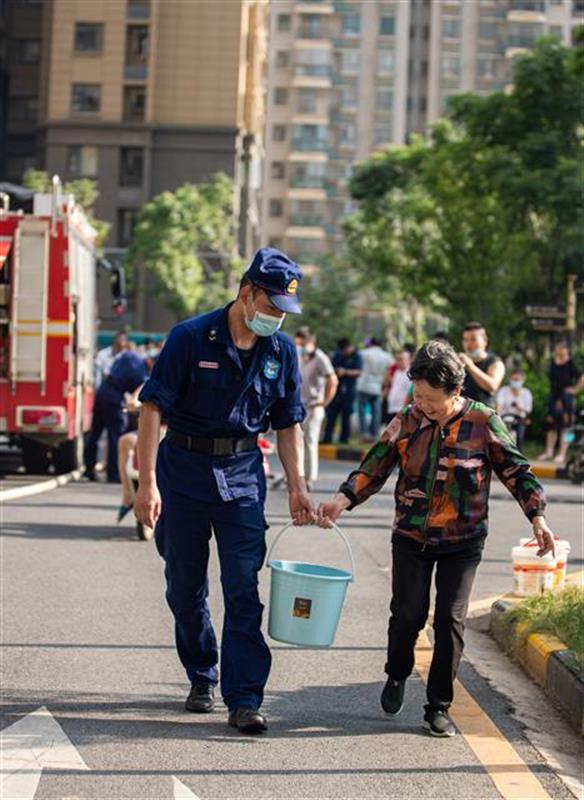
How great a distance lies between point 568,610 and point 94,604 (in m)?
2.99

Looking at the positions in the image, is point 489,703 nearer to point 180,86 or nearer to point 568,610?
point 568,610

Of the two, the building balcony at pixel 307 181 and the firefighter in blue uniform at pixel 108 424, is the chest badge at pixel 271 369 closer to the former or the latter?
the firefighter in blue uniform at pixel 108 424

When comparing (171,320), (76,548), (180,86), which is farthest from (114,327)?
(76,548)

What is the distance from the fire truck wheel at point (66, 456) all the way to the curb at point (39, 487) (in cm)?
10

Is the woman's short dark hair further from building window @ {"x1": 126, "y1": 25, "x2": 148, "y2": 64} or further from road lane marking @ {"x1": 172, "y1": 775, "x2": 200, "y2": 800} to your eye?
building window @ {"x1": 126, "y1": 25, "x2": 148, "y2": 64}

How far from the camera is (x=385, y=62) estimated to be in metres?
128

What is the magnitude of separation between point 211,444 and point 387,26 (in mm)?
123028

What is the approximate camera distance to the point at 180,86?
84438 millimetres

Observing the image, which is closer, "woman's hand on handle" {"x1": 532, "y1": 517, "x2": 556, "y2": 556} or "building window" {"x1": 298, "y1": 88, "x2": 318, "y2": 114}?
"woman's hand on handle" {"x1": 532, "y1": 517, "x2": 556, "y2": 556}

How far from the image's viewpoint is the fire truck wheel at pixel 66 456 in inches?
896

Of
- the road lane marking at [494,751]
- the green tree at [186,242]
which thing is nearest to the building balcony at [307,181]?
the green tree at [186,242]

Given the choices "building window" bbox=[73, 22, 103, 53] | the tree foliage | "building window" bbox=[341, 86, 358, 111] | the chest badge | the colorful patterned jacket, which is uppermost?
"building window" bbox=[341, 86, 358, 111]

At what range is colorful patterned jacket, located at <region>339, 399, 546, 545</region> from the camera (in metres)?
7.55

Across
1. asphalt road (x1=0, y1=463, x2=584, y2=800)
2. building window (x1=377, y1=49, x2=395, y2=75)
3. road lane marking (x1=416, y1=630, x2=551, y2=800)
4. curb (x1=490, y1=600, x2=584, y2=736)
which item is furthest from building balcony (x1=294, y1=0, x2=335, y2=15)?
road lane marking (x1=416, y1=630, x2=551, y2=800)
